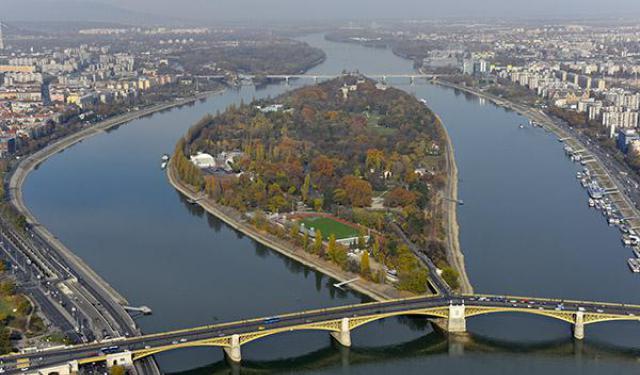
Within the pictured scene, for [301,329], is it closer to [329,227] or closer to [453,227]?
[329,227]

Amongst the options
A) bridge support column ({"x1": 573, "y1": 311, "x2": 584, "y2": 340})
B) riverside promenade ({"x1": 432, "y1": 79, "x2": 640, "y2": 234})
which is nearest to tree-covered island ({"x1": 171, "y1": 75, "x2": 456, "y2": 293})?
bridge support column ({"x1": 573, "y1": 311, "x2": 584, "y2": 340})

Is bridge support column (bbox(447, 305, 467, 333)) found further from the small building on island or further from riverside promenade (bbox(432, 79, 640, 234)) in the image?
the small building on island

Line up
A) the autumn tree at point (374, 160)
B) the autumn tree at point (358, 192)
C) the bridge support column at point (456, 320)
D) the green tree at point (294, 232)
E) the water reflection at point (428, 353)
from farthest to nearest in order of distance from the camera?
1. the autumn tree at point (374, 160)
2. the autumn tree at point (358, 192)
3. the green tree at point (294, 232)
4. the bridge support column at point (456, 320)
5. the water reflection at point (428, 353)

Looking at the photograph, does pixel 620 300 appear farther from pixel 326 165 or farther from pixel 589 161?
pixel 589 161

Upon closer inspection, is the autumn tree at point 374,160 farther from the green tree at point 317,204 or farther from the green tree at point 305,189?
the green tree at point 317,204

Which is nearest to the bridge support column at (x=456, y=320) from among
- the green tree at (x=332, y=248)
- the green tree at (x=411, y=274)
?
A: the green tree at (x=411, y=274)

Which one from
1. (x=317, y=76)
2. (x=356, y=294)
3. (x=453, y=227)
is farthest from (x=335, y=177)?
(x=317, y=76)

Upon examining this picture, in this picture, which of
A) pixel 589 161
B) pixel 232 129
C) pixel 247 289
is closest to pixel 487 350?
pixel 247 289
